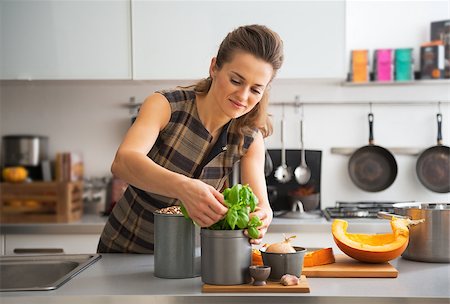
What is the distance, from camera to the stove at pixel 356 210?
3021 mm

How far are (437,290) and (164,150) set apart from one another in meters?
0.85

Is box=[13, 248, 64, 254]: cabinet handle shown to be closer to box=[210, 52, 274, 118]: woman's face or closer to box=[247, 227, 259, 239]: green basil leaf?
box=[210, 52, 274, 118]: woman's face

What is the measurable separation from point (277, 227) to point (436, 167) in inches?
38.9

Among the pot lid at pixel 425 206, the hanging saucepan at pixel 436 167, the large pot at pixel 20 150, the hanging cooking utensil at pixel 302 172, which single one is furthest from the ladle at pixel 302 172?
the pot lid at pixel 425 206

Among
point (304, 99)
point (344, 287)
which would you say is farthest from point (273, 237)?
point (344, 287)

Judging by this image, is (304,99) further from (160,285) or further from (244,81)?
(160,285)

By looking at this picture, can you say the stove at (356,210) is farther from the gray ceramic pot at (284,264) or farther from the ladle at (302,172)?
the gray ceramic pot at (284,264)

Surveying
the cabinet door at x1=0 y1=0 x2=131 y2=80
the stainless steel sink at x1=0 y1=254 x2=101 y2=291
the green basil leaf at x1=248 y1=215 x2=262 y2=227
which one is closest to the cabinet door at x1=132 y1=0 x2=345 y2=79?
the cabinet door at x1=0 y1=0 x2=131 y2=80

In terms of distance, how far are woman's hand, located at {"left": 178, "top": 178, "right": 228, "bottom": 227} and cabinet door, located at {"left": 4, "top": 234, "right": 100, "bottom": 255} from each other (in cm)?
171

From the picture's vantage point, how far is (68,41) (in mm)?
3207

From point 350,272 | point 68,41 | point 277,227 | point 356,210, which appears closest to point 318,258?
point 350,272

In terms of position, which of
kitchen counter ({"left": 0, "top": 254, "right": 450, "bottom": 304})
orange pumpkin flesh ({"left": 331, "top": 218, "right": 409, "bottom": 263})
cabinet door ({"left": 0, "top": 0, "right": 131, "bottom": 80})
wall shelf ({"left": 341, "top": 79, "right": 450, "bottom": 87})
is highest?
cabinet door ({"left": 0, "top": 0, "right": 131, "bottom": 80})

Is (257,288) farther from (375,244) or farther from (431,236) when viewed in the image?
(431,236)

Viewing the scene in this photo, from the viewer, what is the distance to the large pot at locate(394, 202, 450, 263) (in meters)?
1.70
